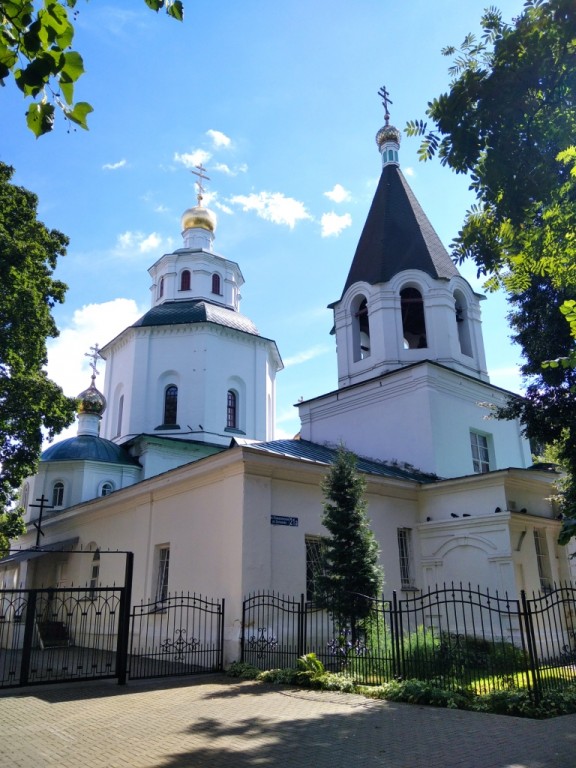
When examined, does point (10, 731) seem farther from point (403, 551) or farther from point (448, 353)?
point (448, 353)

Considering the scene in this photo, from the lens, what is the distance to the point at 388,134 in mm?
25953

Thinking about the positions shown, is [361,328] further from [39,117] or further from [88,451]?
[39,117]

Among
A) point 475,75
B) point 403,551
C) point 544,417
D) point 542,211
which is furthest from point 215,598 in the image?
point 475,75

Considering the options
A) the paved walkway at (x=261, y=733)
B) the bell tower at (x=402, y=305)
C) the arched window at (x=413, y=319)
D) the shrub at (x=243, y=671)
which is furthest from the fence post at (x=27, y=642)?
the arched window at (x=413, y=319)

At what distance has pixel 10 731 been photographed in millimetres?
7020

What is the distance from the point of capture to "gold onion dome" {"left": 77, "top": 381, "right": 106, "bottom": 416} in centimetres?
3030

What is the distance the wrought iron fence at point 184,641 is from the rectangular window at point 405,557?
543 centimetres

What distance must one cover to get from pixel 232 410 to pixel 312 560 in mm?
16330

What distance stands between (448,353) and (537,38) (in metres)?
13.8

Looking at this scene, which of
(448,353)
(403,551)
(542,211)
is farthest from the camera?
(448,353)

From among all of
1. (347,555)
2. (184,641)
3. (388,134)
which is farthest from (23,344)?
(388,134)

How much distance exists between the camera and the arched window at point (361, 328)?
22.2 m

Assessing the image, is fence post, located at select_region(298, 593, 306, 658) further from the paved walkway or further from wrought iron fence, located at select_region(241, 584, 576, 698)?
the paved walkway

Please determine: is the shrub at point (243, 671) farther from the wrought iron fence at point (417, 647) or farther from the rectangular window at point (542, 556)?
the rectangular window at point (542, 556)
